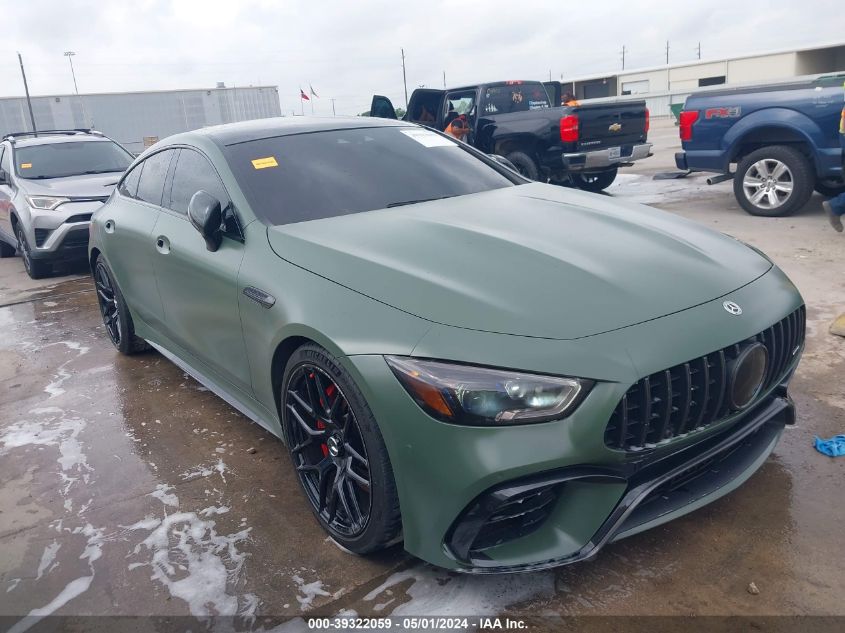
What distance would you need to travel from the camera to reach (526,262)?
2.45m

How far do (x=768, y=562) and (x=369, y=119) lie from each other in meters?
3.02

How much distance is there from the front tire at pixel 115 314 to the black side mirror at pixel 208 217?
6.16ft

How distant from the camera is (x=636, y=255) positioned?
8.36 feet

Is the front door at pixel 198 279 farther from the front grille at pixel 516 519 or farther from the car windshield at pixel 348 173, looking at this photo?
the front grille at pixel 516 519

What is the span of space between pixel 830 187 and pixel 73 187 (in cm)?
879

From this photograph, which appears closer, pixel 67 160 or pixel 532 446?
pixel 532 446

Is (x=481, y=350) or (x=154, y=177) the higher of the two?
(x=154, y=177)

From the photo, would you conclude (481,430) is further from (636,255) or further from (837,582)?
(837,582)

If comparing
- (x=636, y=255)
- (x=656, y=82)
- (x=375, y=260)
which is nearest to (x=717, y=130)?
(x=636, y=255)

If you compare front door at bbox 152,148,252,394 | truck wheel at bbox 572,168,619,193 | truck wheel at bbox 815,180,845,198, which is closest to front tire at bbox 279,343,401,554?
front door at bbox 152,148,252,394

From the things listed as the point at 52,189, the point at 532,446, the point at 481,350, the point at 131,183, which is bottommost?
the point at 532,446

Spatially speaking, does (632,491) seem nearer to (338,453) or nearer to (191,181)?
(338,453)

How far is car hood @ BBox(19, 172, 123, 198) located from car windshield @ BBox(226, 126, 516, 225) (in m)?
5.50

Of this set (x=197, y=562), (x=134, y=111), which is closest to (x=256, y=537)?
(x=197, y=562)
